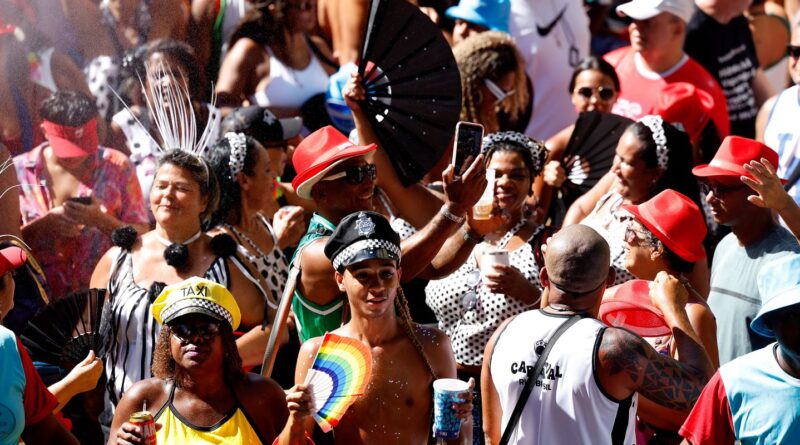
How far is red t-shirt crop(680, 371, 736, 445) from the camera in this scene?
11.4ft

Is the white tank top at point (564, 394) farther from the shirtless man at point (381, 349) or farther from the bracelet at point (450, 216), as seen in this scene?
the bracelet at point (450, 216)

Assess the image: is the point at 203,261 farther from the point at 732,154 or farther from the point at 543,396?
the point at 732,154

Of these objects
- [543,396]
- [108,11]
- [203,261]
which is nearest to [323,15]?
[108,11]

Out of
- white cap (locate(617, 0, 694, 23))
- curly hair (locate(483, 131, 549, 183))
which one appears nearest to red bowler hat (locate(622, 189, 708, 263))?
curly hair (locate(483, 131, 549, 183))

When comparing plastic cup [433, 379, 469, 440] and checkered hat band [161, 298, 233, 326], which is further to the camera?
checkered hat band [161, 298, 233, 326]

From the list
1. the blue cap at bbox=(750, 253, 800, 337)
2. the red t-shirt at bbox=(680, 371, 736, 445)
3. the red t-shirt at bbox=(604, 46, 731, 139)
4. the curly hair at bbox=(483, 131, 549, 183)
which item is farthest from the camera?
the red t-shirt at bbox=(604, 46, 731, 139)

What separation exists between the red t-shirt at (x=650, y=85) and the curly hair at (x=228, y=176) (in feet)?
8.43

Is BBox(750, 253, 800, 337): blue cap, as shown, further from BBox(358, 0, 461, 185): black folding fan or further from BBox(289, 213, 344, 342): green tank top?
BBox(358, 0, 461, 185): black folding fan

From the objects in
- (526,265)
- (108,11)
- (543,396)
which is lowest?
(526,265)

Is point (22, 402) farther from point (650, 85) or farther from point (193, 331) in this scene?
point (650, 85)

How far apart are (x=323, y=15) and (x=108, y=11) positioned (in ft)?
5.47

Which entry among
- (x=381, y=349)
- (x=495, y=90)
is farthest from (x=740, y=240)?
(x=381, y=349)

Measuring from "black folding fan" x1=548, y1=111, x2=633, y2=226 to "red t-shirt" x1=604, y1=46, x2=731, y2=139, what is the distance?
0.67 meters

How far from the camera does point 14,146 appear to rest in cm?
646
